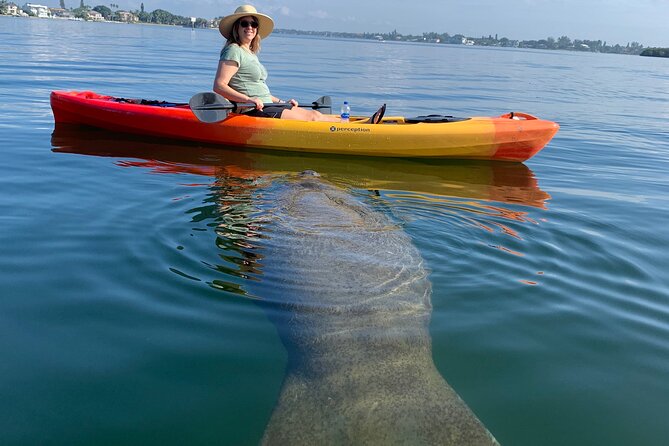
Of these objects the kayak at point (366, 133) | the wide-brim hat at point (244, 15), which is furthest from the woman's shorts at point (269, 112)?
the wide-brim hat at point (244, 15)

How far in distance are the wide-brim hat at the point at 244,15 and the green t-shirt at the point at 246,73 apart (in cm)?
29

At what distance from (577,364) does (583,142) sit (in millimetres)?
10610

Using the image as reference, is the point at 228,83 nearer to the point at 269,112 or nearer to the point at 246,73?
the point at 246,73

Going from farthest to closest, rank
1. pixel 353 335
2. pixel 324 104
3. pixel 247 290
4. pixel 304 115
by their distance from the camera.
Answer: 1. pixel 324 104
2. pixel 304 115
3. pixel 247 290
4. pixel 353 335

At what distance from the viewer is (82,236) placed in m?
5.91

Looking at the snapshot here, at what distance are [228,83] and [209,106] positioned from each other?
1.65 ft

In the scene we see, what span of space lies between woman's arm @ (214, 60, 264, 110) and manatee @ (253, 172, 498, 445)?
3.91 meters

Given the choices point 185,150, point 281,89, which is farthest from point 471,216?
point 281,89

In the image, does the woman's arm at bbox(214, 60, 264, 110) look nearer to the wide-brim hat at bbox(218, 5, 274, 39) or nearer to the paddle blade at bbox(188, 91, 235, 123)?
the paddle blade at bbox(188, 91, 235, 123)

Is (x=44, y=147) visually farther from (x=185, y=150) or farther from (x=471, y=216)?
(x=471, y=216)

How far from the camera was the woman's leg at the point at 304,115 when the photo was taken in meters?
10.7

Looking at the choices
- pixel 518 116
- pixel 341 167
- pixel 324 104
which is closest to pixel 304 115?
pixel 324 104

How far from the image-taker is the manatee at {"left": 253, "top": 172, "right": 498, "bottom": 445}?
2.88 m

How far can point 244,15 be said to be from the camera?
9289 mm
